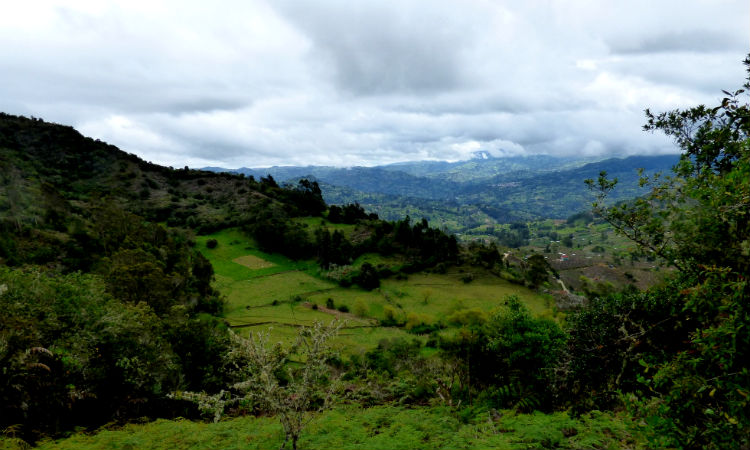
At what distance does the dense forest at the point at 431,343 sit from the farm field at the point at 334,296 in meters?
7.42

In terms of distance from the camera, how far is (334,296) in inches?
2844

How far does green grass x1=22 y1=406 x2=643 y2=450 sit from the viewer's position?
13547 mm

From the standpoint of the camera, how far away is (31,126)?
126938mm

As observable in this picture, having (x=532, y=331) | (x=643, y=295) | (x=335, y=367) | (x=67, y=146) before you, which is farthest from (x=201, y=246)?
(x=643, y=295)

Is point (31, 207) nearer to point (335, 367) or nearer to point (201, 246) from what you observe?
point (201, 246)

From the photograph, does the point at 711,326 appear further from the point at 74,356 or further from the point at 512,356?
the point at 74,356

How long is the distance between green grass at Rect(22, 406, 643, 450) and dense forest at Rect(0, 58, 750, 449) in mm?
1209

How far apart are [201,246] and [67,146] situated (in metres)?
80.7

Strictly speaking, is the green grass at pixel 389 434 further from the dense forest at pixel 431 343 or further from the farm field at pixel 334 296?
the farm field at pixel 334 296

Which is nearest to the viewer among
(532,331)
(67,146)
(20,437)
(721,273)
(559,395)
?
(721,273)

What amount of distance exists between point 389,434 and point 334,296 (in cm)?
5716

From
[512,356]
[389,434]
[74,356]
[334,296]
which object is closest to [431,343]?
[512,356]

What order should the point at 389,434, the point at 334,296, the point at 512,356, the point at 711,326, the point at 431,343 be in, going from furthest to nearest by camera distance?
the point at 334,296
the point at 431,343
the point at 512,356
the point at 389,434
the point at 711,326

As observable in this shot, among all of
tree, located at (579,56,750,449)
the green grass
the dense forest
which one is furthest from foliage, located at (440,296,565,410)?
tree, located at (579,56,750,449)
